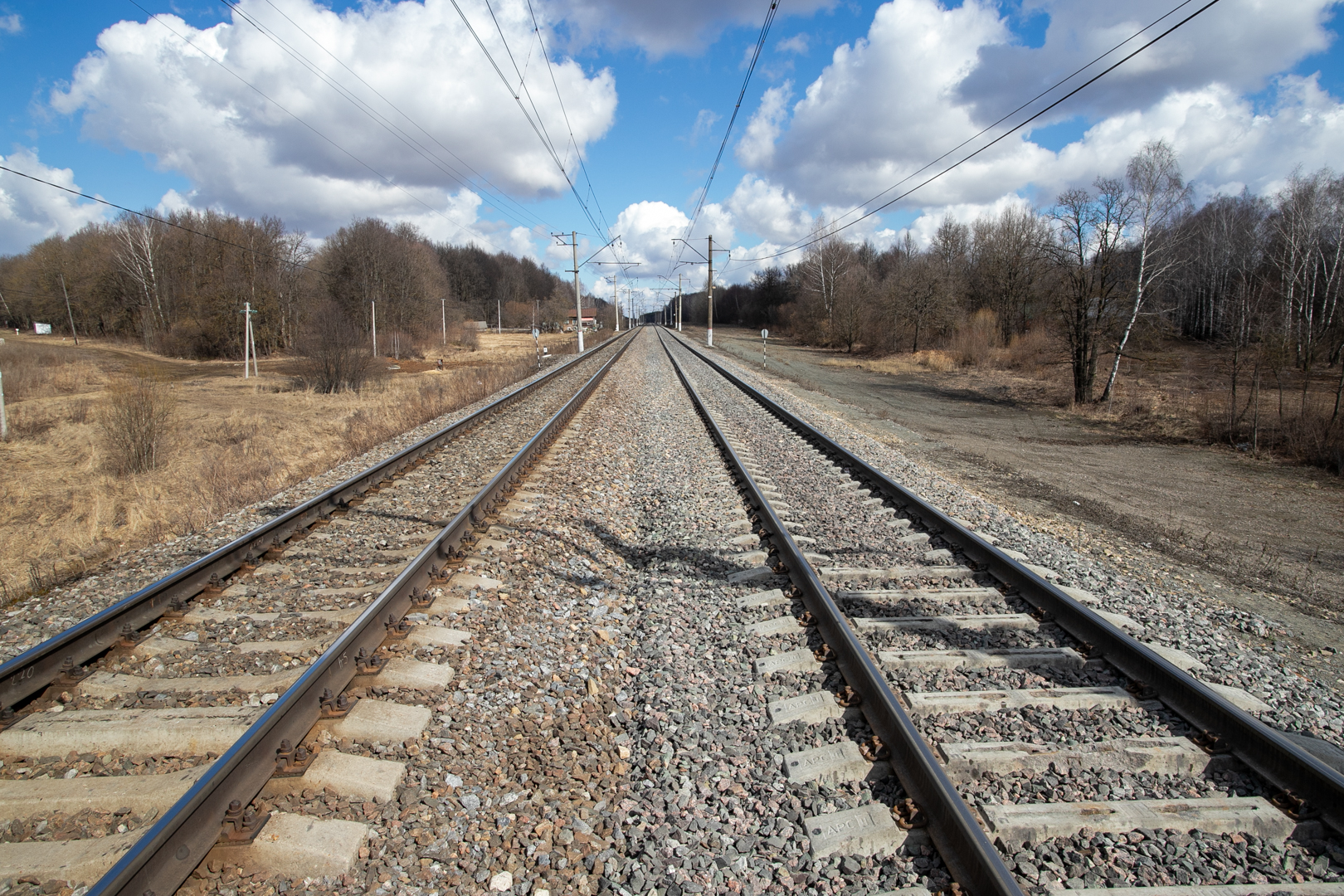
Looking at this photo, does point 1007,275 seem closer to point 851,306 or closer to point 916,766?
point 851,306

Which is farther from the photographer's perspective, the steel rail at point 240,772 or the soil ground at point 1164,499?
the soil ground at point 1164,499

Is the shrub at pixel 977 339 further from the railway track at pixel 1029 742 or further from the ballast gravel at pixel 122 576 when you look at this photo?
the ballast gravel at pixel 122 576

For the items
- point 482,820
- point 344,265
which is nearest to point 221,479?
point 482,820

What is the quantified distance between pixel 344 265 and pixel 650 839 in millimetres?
60469

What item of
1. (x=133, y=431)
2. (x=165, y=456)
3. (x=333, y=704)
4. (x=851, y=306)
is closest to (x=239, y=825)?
(x=333, y=704)

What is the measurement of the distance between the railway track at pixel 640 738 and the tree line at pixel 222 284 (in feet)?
126

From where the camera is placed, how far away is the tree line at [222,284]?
152ft

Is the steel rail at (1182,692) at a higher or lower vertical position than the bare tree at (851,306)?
lower

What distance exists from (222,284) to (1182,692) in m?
55.3

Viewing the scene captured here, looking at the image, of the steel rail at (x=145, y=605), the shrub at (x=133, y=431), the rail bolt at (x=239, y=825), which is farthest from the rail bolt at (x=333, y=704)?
the shrub at (x=133, y=431)

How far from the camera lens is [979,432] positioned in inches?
671

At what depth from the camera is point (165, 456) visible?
14664 mm

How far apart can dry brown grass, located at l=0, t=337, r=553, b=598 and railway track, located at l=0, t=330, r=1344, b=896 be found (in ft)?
10.3

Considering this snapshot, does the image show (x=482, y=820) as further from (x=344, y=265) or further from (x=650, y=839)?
(x=344, y=265)
